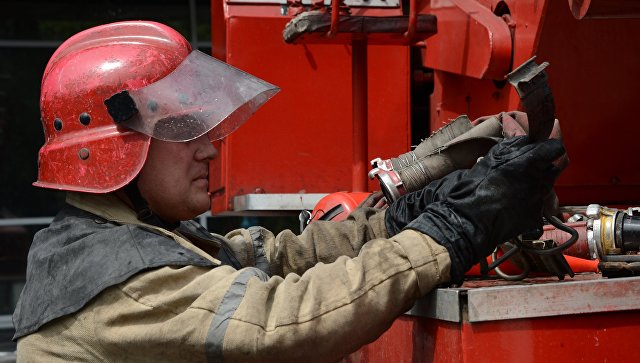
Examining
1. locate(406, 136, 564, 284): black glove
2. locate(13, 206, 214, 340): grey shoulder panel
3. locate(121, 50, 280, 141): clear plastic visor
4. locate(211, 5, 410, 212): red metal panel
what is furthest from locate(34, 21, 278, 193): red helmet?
locate(211, 5, 410, 212): red metal panel

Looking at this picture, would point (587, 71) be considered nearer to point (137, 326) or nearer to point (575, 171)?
point (575, 171)

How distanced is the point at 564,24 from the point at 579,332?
4.32 ft

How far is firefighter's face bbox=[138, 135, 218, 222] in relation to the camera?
7.09ft

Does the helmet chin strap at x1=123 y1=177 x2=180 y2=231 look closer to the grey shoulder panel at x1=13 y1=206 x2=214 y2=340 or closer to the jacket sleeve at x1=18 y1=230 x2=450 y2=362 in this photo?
the grey shoulder panel at x1=13 y1=206 x2=214 y2=340

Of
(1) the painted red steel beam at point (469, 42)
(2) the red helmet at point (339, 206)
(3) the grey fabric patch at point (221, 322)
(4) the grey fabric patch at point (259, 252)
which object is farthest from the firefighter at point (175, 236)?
(1) the painted red steel beam at point (469, 42)

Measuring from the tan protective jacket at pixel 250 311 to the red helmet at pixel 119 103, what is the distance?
32 centimetres

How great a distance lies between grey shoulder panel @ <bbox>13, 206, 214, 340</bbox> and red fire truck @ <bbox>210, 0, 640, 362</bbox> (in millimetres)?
521

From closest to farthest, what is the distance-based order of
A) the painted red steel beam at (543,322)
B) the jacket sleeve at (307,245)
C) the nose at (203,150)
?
1. the painted red steel beam at (543,322)
2. the nose at (203,150)
3. the jacket sleeve at (307,245)

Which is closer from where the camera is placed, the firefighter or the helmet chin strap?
the firefighter

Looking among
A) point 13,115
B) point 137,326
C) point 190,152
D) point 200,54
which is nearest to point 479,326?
point 137,326

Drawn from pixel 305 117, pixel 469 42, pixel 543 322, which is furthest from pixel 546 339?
pixel 305 117

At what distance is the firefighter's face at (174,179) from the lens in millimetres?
→ 2160

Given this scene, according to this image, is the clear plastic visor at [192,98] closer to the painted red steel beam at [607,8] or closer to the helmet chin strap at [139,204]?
the helmet chin strap at [139,204]

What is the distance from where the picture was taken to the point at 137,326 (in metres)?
1.86
